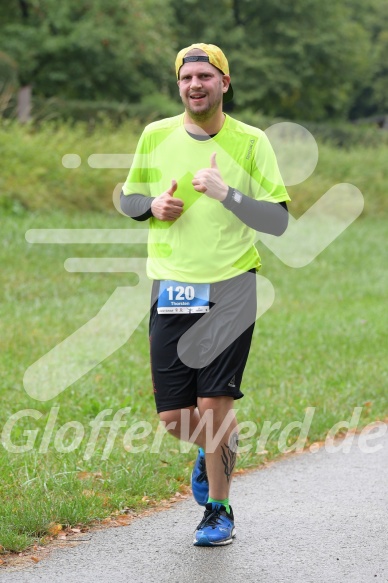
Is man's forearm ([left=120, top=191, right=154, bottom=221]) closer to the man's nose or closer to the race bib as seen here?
the race bib

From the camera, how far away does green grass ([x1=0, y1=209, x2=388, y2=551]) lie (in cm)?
579

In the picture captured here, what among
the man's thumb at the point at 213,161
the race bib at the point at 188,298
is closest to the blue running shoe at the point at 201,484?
the race bib at the point at 188,298

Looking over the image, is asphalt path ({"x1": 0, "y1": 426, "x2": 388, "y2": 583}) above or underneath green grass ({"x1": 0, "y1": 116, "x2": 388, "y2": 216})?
underneath

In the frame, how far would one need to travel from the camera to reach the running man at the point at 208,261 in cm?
497

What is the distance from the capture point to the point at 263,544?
5.04 m

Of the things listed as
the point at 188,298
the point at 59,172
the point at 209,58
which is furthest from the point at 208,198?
the point at 59,172

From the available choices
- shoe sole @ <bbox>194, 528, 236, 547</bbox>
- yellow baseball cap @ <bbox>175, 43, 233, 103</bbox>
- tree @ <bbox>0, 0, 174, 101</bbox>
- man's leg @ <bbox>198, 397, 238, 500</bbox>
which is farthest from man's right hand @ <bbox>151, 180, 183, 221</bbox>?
tree @ <bbox>0, 0, 174, 101</bbox>

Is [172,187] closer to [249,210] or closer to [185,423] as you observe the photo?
[249,210]

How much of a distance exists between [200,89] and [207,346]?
1.19 metres

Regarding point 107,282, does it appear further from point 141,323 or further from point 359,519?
point 359,519

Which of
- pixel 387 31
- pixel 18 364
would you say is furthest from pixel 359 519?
pixel 387 31

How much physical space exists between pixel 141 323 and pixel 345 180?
16.6 m

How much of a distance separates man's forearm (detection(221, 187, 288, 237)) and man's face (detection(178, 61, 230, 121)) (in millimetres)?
410

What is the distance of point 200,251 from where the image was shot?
499 cm
